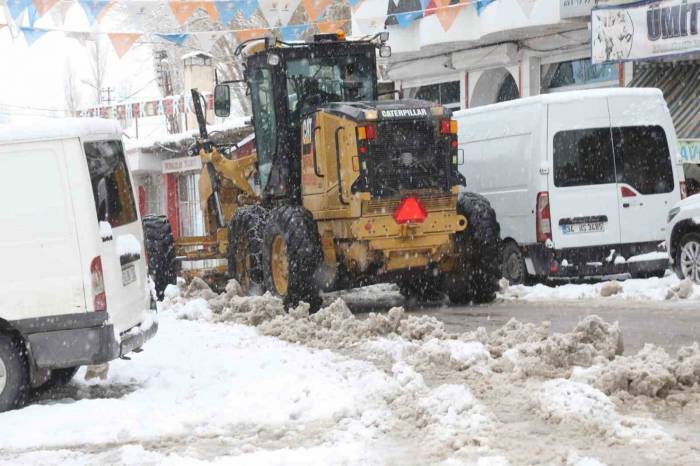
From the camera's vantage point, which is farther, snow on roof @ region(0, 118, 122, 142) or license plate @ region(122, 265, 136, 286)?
license plate @ region(122, 265, 136, 286)

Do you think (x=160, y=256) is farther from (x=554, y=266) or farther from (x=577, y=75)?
(x=577, y=75)

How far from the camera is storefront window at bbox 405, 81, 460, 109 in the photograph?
26484 mm

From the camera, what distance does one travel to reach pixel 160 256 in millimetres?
14828

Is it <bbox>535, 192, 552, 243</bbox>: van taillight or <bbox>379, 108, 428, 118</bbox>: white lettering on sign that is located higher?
<bbox>379, 108, 428, 118</bbox>: white lettering on sign

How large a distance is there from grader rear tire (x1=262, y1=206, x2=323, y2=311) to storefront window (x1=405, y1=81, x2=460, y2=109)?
47.0ft

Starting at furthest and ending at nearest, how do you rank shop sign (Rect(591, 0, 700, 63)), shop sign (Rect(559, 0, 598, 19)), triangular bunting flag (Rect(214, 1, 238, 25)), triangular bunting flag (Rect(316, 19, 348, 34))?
triangular bunting flag (Rect(316, 19, 348, 34)), triangular bunting flag (Rect(214, 1, 238, 25)), shop sign (Rect(559, 0, 598, 19)), shop sign (Rect(591, 0, 700, 63))

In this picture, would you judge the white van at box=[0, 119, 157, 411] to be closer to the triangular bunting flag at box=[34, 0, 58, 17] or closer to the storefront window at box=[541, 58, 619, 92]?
the triangular bunting flag at box=[34, 0, 58, 17]

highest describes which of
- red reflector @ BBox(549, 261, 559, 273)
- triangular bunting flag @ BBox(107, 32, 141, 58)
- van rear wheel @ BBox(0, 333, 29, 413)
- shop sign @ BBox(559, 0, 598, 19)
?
triangular bunting flag @ BBox(107, 32, 141, 58)

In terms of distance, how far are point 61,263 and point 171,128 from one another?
1149 inches

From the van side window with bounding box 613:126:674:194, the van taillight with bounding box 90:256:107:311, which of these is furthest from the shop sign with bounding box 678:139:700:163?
the van taillight with bounding box 90:256:107:311

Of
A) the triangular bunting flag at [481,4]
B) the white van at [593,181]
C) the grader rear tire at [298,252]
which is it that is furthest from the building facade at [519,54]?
the grader rear tire at [298,252]

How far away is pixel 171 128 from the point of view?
36469mm

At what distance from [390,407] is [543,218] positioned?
286 inches

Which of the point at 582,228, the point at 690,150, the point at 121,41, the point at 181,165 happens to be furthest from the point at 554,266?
the point at 181,165
